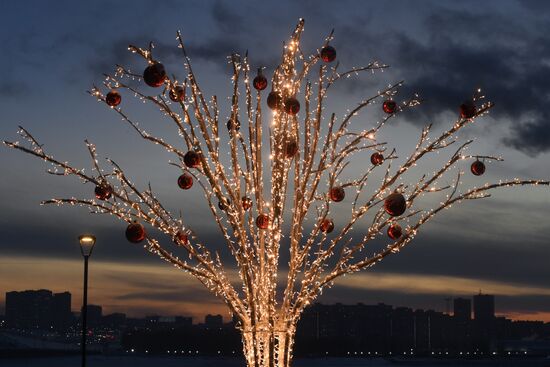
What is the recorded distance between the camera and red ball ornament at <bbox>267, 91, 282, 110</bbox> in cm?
558

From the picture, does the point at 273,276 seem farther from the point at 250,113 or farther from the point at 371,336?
the point at 371,336

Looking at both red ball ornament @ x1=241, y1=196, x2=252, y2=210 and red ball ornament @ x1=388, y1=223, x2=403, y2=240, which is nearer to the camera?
red ball ornament @ x1=241, y1=196, x2=252, y2=210

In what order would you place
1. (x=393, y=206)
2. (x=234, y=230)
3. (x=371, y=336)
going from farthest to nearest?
(x=371, y=336), (x=234, y=230), (x=393, y=206)

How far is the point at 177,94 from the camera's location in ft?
18.2

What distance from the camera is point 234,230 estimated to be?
18.6ft

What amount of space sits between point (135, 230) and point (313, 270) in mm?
1198

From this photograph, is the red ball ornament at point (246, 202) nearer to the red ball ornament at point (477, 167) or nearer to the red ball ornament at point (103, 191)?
the red ball ornament at point (103, 191)

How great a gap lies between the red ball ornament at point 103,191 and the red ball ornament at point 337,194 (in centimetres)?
146

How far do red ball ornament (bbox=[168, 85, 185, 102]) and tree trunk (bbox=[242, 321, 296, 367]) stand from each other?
156cm

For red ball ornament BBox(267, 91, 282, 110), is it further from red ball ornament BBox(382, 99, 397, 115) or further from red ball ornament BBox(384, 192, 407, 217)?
red ball ornament BBox(384, 192, 407, 217)

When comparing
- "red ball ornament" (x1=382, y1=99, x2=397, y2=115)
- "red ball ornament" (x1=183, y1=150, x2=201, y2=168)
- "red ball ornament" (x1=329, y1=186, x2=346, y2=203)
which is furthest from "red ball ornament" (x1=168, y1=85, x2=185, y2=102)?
"red ball ornament" (x1=382, y1=99, x2=397, y2=115)

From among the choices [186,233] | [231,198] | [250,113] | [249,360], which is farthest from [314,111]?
[249,360]

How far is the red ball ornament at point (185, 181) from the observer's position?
6047 millimetres

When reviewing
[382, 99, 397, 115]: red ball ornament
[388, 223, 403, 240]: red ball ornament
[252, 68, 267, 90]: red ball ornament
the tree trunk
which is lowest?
the tree trunk
